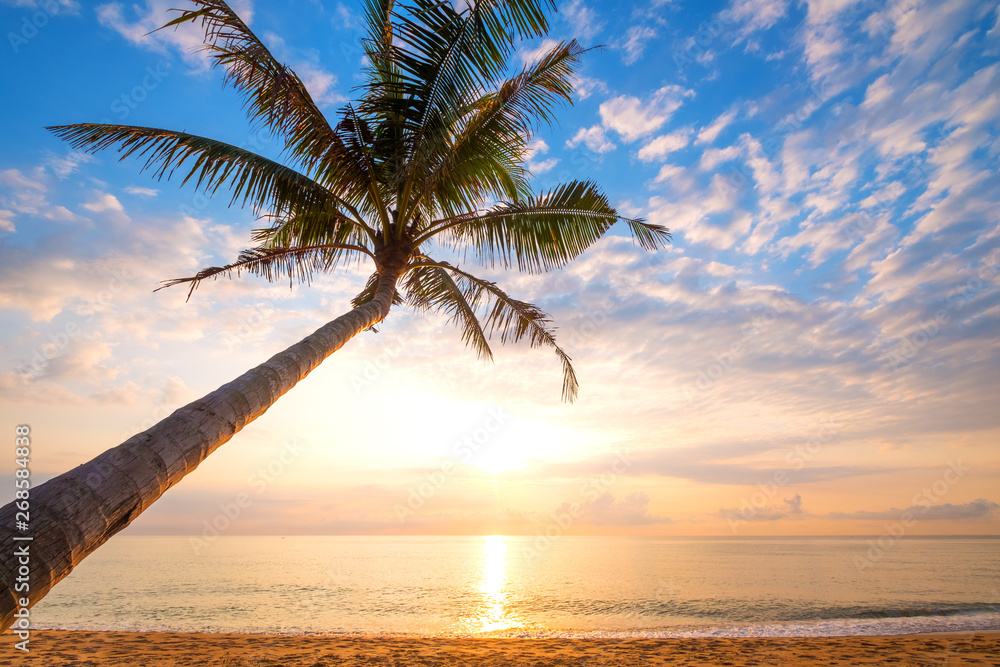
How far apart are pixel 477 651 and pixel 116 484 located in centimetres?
995

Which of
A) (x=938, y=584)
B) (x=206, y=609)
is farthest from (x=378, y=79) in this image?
(x=938, y=584)

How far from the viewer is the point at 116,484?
9.02 feet

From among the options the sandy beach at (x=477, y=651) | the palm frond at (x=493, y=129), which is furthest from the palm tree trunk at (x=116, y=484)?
the sandy beach at (x=477, y=651)

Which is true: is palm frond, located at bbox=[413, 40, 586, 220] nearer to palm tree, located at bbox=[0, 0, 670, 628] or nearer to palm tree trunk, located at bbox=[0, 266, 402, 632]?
palm tree, located at bbox=[0, 0, 670, 628]

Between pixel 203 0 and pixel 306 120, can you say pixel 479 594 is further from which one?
pixel 203 0

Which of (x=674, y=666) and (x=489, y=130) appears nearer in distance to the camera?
(x=489, y=130)

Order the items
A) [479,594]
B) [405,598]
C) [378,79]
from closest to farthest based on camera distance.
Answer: [378,79] < [405,598] < [479,594]

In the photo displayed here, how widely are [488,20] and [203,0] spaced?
3.14 m

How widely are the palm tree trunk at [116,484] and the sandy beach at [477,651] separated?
7821 millimetres

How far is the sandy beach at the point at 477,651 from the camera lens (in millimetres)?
9578

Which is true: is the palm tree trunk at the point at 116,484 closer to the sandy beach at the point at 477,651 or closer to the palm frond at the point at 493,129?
the palm frond at the point at 493,129

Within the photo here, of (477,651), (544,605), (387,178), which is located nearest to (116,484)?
(387,178)

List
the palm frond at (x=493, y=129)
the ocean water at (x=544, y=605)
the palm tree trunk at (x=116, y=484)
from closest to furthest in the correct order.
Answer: the palm tree trunk at (x=116, y=484)
the palm frond at (x=493, y=129)
the ocean water at (x=544, y=605)

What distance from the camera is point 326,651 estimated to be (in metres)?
10.5
